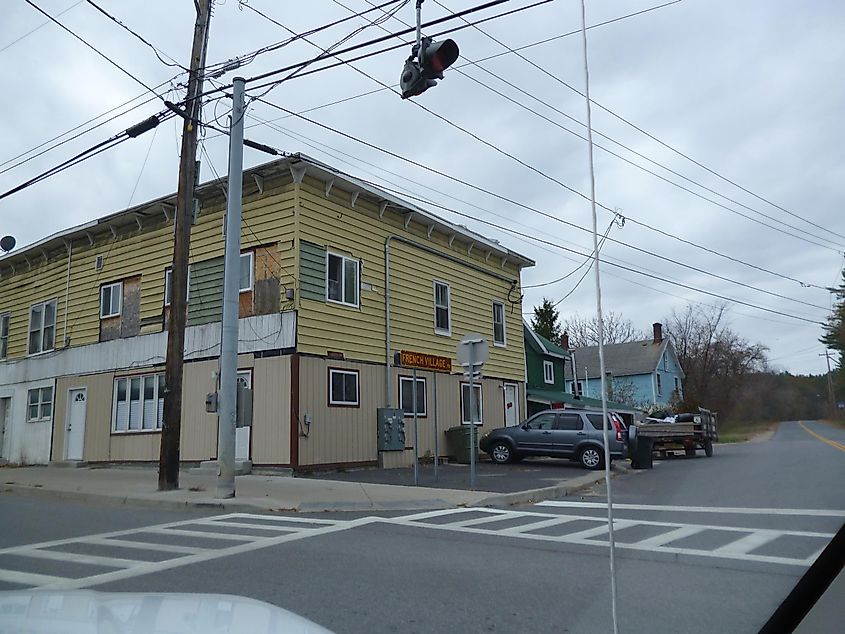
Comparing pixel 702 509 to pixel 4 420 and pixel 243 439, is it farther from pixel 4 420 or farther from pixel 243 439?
pixel 4 420

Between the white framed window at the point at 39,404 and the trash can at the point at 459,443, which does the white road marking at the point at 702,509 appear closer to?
the trash can at the point at 459,443

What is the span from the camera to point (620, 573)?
693 centimetres

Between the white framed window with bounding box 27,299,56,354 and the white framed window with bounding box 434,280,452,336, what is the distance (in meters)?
12.6

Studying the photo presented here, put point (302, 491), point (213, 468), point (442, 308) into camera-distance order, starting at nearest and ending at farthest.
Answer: point (302, 491)
point (213, 468)
point (442, 308)

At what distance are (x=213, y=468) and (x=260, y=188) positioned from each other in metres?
6.97

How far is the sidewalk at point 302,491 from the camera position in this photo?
12.0 metres

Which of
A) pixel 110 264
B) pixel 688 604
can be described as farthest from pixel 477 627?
pixel 110 264

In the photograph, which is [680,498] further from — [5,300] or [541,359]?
[5,300]

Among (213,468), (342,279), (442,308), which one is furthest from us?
(442,308)

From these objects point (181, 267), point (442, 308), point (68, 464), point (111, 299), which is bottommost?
point (68, 464)

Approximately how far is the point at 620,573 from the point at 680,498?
262 inches

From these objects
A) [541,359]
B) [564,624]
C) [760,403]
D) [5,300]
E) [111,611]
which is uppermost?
[5,300]

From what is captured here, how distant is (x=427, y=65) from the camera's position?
345 inches

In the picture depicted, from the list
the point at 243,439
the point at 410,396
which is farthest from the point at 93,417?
the point at 410,396
